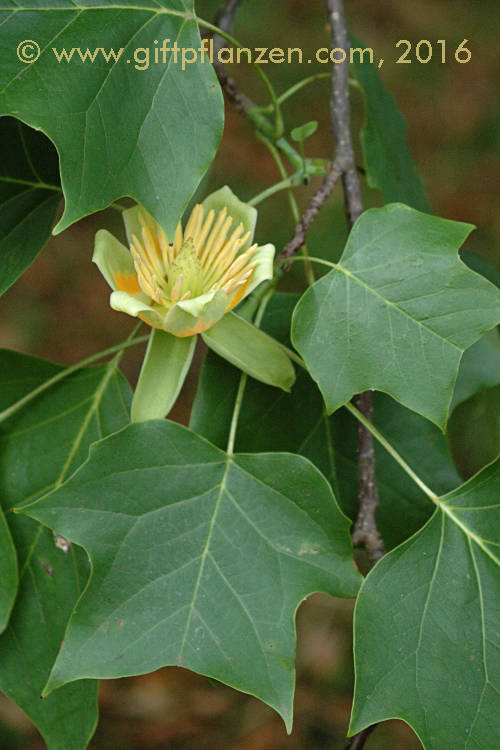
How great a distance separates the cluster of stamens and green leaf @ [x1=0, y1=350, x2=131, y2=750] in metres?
0.18

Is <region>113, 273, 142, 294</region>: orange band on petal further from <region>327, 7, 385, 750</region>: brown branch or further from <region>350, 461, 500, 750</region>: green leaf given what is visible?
<region>350, 461, 500, 750</region>: green leaf

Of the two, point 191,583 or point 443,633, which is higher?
point 191,583

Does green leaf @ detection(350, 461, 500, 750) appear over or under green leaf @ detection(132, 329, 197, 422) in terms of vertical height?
under

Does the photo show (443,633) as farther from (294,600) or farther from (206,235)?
(206,235)

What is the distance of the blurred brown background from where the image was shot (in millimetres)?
2217

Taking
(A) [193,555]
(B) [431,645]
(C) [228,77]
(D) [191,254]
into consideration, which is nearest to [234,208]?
(D) [191,254]

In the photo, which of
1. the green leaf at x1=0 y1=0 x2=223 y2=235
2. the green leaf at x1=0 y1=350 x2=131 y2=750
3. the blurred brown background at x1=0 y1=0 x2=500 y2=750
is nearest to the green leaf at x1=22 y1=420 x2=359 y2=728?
the green leaf at x1=0 y1=350 x2=131 y2=750

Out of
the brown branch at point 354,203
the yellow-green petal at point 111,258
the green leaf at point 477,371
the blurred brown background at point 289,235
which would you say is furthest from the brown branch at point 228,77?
the blurred brown background at point 289,235

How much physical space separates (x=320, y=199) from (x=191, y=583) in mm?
503

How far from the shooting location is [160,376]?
3.03ft

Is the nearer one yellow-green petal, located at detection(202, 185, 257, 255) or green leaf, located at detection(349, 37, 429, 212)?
yellow-green petal, located at detection(202, 185, 257, 255)

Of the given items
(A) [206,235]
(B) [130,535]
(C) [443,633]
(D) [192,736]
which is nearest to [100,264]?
(A) [206,235]

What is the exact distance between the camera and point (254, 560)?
0.86 meters

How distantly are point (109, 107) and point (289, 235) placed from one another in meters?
1.86
